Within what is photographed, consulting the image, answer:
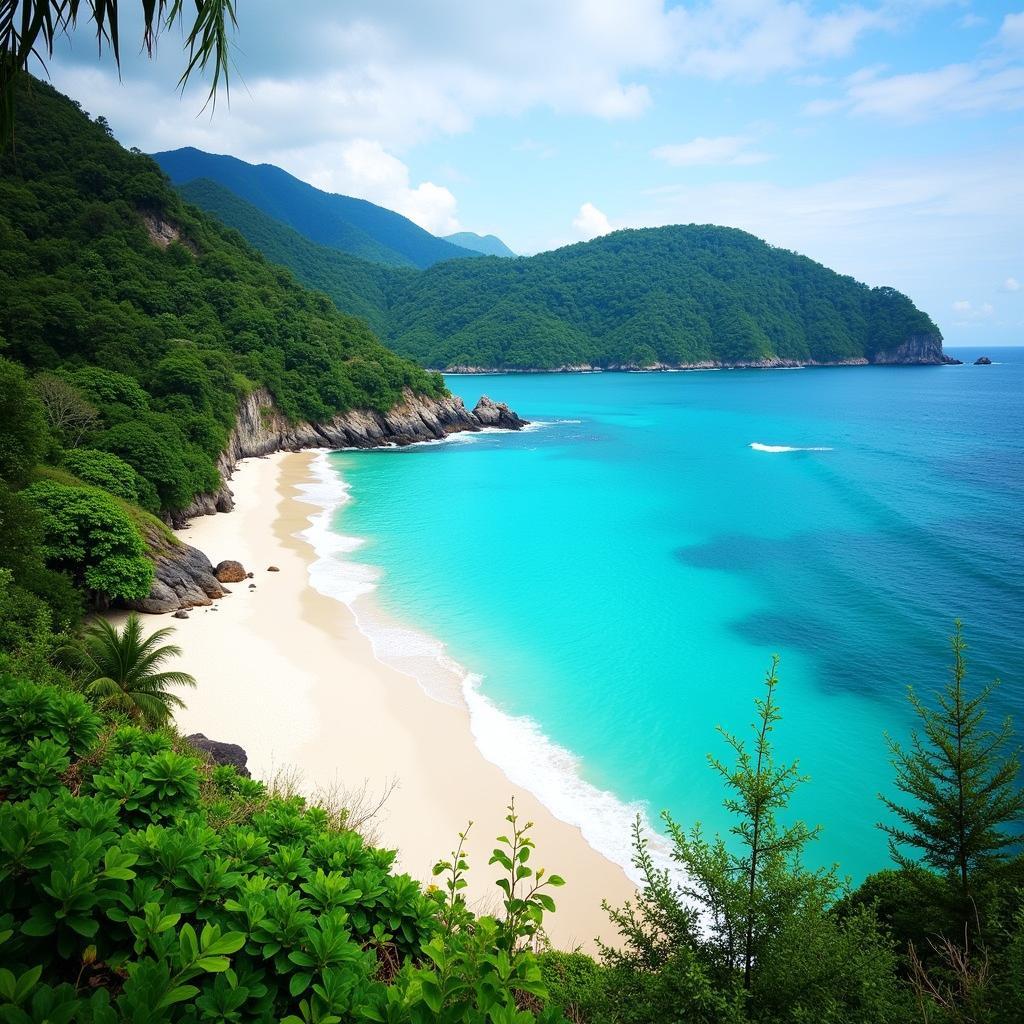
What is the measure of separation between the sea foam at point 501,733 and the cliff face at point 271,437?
557 centimetres

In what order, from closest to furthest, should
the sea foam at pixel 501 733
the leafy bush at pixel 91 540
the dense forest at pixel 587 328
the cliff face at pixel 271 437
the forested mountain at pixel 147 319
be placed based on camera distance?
the sea foam at pixel 501 733
the leafy bush at pixel 91 540
the cliff face at pixel 271 437
the forested mountain at pixel 147 319
the dense forest at pixel 587 328

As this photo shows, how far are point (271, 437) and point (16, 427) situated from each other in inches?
1684

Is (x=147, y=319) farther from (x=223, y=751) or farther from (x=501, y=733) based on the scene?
(x=501, y=733)

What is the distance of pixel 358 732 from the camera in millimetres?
17750

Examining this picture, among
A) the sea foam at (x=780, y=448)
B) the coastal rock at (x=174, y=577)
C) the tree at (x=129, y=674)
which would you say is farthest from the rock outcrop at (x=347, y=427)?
the sea foam at (x=780, y=448)

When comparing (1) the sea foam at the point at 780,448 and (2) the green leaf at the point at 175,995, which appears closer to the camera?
(2) the green leaf at the point at 175,995

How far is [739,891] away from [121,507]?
25.2m

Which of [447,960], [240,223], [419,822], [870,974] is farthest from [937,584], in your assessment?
[240,223]

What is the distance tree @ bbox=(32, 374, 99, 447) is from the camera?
1202 inches

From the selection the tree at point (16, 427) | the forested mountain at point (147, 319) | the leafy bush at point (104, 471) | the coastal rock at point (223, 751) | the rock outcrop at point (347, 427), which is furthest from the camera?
the rock outcrop at point (347, 427)

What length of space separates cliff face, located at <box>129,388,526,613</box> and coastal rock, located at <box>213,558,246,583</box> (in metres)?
0.54

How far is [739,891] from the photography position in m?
6.19

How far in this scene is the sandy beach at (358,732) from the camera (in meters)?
13.5

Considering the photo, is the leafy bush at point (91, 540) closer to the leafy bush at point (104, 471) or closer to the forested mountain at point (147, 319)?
the leafy bush at point (104, 471)
